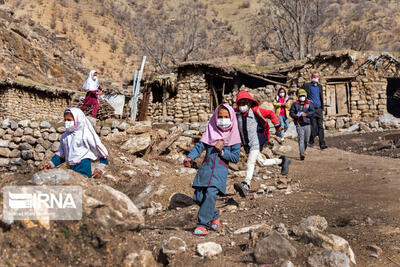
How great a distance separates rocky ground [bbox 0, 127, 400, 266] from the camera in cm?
222

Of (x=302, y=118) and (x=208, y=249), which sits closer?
(x=208, y=249)

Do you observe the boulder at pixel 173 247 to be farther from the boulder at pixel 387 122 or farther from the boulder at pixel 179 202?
the boulder at pixel 387 122

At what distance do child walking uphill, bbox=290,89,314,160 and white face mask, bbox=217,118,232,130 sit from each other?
3905 mm

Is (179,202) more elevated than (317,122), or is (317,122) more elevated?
(317,122)

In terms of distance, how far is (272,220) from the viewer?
3.72 m

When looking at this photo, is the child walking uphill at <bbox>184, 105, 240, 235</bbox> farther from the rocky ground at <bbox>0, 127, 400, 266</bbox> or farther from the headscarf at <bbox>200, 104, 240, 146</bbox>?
the rocky ground at <bbox>0, 127, 400, 266</bbox>

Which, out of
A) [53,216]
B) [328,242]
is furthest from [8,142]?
[328,242]

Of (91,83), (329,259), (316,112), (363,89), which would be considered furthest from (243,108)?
(363,89)

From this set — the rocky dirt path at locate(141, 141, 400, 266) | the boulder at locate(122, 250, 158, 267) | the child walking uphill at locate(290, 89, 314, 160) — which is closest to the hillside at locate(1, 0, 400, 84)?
the child walking uphill at locate(290, 89, 314, 160)

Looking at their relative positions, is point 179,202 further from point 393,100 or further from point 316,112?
point 393,100

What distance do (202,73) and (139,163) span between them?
8.45 m

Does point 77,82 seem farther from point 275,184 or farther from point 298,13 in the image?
point 275,184

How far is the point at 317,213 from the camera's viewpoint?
382cm

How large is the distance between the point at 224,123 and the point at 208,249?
143 cm
